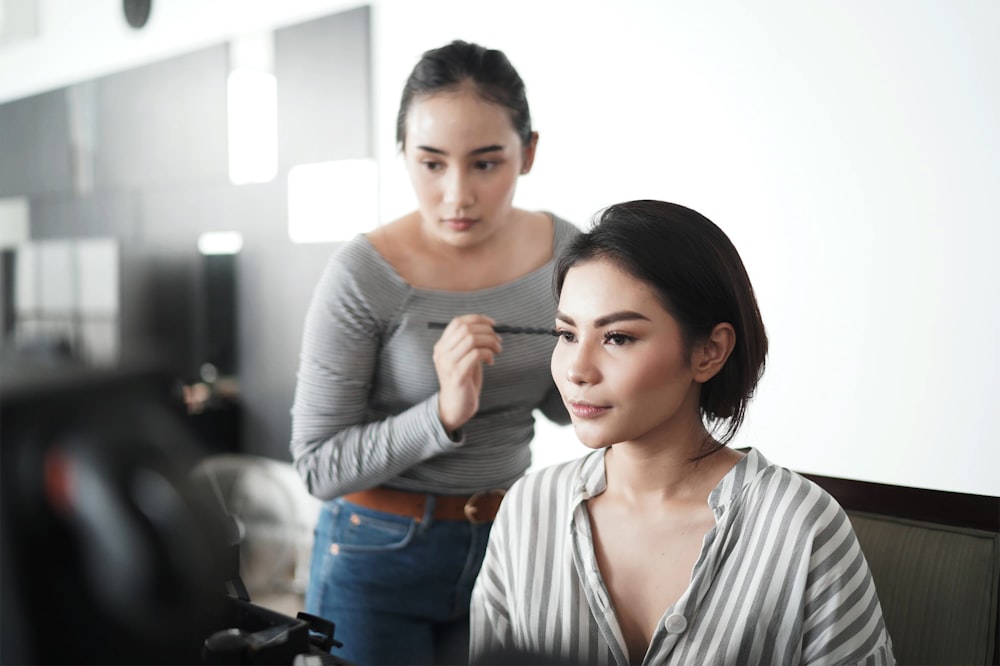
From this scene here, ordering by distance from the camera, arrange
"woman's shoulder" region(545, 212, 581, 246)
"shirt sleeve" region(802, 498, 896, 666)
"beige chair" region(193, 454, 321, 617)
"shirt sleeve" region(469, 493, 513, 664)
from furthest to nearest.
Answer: "beige chair" region(193, 454, 321, 617) → "woman's shoulder" region(545, 212, 581, 246) → "shirt sleeve" region(469, 493, 513, 664) → "shirt sleeve" region(802, 498, 896, 666)

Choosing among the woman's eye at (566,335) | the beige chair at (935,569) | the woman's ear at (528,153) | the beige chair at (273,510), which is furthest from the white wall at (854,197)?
the beige chair at (273,510)

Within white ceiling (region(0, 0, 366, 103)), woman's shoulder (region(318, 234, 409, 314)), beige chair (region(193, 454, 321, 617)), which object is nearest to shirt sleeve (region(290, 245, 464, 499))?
woman's shoulder (region(318, 234, 409, 314))

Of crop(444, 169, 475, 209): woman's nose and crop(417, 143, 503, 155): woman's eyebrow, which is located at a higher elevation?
crop(417, 143, 503, 155): woman's eyebrow

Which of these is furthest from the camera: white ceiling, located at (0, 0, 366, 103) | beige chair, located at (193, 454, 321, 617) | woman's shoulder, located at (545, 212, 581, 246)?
beige chair, located at (193, 454, 321, 617)

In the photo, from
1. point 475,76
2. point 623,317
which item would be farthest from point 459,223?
point 623,317

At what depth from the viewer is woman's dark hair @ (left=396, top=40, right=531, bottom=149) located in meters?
0.78

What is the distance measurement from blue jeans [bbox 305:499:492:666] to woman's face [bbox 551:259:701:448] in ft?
0.96

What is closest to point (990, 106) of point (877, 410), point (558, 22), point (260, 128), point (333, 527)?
point (877, 410)

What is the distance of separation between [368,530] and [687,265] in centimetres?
45

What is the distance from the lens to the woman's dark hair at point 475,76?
2.56 ft

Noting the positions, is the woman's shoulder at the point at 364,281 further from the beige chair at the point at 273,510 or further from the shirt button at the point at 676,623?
the beige chair at the point at 273,510

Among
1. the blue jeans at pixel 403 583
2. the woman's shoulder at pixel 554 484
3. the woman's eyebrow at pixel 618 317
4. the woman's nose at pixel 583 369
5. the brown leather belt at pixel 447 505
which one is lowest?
the blue jeans at pixel 403 583

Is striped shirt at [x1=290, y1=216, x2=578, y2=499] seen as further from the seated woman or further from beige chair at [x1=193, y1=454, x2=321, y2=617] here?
beige chair at [x1=193, y1=454, x2=321, y2=617]

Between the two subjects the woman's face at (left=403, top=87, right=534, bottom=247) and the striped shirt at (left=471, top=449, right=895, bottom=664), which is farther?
the woman's face at (left=403, top=87, right=534, bottom=247)
